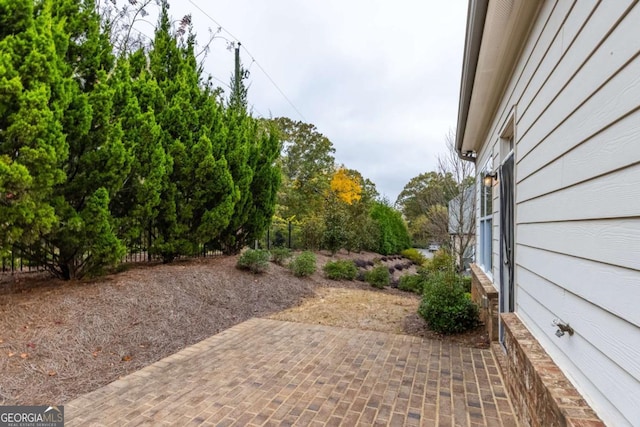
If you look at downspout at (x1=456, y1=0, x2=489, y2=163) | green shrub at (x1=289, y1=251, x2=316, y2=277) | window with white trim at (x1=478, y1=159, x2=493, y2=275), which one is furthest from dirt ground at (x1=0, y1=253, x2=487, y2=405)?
downspout at (x1=456, y1=0, x2=489, y2=163)

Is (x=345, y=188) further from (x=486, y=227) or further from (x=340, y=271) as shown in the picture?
(x=486, y=227)

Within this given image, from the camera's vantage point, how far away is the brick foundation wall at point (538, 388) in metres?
1.47

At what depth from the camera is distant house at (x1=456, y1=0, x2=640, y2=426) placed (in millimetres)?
1204

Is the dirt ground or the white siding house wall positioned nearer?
the white siding house wall

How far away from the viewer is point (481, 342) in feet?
14.4

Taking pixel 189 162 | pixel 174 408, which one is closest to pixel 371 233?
pixel 189 162

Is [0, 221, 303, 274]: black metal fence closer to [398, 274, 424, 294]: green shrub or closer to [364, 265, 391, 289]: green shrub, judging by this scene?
[364, 265, 391, 289]: green shrub

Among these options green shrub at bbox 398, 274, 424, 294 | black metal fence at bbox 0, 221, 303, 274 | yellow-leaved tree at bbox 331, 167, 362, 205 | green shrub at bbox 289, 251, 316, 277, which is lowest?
green shrub at bbox 398, 274, 424, 294

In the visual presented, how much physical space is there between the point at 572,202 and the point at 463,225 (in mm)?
8541

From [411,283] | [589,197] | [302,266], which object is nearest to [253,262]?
[302,266]

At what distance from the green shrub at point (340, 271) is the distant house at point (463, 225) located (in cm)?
308

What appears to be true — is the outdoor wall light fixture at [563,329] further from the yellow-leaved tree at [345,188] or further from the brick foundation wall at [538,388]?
the yellow-leaved tree at [345,188]

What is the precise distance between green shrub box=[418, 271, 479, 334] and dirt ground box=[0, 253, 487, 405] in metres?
0.15

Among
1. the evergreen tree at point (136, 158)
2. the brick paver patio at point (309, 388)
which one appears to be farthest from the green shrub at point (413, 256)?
the evergreen tree at point (136, 158)
